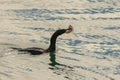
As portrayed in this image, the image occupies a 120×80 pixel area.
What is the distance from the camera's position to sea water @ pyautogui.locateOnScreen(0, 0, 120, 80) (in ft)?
77.0

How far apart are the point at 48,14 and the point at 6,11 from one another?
2379mm

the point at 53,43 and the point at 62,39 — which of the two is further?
the point at 62,39

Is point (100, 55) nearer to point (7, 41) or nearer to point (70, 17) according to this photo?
point (7, 41)

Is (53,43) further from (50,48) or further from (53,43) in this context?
(50,48)

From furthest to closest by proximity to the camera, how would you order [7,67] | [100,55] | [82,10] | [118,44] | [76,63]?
[82,10] < [118,44] < [100,55] < [76,63] < [7,67]

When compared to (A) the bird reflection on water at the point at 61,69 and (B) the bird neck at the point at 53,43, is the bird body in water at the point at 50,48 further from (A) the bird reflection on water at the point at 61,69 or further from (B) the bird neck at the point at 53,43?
(A) the bird reflection on water at the point at 61,69

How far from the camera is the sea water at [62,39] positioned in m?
23.5

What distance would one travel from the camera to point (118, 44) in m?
28.4

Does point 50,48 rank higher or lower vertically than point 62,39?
lower

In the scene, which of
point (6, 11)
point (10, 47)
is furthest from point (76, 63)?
point (6, 11)

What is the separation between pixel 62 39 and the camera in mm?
28969

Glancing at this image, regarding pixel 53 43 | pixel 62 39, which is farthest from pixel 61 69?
pixel 62 39

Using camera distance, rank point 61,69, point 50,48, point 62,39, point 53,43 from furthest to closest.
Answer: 1. point 62,39
2. point 50,48
3. point 53,43
4. point 61,69

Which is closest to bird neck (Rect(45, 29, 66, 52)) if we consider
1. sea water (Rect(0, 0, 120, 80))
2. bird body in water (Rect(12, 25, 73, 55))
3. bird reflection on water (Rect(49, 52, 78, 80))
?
bird body in water (Rect(12, 25, 73, 55))
